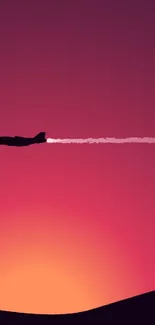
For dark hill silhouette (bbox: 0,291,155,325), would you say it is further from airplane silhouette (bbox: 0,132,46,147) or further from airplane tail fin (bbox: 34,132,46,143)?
airplane tail fin (bbox: 34,132,46,143)

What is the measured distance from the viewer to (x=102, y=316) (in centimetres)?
2002

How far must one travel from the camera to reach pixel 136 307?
2044 centimetres

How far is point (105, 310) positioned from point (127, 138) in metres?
8.57

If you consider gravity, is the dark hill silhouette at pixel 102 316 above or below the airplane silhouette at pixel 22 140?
below

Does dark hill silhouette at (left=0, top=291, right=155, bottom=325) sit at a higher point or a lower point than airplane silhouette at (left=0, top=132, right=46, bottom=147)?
lower

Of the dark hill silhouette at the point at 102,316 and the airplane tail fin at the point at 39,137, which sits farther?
the dark hill silhouette at the point at 102,316

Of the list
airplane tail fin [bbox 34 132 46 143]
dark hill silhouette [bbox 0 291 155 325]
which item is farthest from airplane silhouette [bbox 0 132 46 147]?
dark hill silhouette [bbox 0 291 155 325]

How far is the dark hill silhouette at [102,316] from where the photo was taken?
19.6 metres

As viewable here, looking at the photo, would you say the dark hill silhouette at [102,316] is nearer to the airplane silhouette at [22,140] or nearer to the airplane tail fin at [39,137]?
the airplane silhouette at [22,140]

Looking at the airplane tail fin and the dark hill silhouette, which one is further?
the dark hill silhouette

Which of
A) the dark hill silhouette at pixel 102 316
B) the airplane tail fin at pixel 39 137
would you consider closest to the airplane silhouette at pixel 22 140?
the airplane tail fin at pixel 39 137

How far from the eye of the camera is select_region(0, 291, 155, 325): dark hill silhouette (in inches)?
772

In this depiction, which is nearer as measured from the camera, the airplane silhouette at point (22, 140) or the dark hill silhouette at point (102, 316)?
the airplane silhouette at point (22, 140)

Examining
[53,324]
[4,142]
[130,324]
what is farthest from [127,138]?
[53,324]
